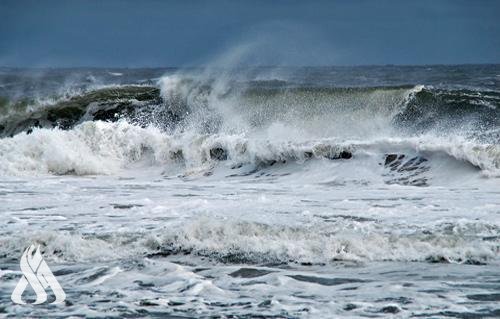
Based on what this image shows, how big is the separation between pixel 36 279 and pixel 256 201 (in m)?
3.93

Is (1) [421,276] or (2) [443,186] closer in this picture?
(1) [421,276]

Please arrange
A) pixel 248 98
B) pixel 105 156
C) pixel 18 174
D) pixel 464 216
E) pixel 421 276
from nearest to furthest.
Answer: pixel 421 276 → pixel 464 216 → pixel 18 174 → pixel 105 156 → pixel 248 98

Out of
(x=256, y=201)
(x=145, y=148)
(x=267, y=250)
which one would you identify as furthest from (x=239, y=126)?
(x=267, y=250)

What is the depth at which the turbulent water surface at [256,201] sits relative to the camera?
592 centimetres

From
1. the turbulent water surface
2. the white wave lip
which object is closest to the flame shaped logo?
the turbulent water surface

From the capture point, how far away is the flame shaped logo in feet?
19.4

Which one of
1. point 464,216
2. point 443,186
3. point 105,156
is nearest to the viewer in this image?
point 464,216

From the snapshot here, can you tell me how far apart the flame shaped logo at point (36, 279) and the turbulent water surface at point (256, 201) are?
7cm

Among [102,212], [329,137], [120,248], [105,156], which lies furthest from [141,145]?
[120,248]

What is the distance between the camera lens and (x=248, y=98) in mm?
19156

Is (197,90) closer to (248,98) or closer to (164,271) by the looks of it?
(248,98)

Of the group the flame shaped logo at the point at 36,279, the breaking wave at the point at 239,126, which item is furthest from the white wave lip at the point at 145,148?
the flame shaped logo at the point at 36,279

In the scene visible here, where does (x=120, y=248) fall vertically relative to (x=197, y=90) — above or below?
below

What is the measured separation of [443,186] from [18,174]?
8.13 meters
